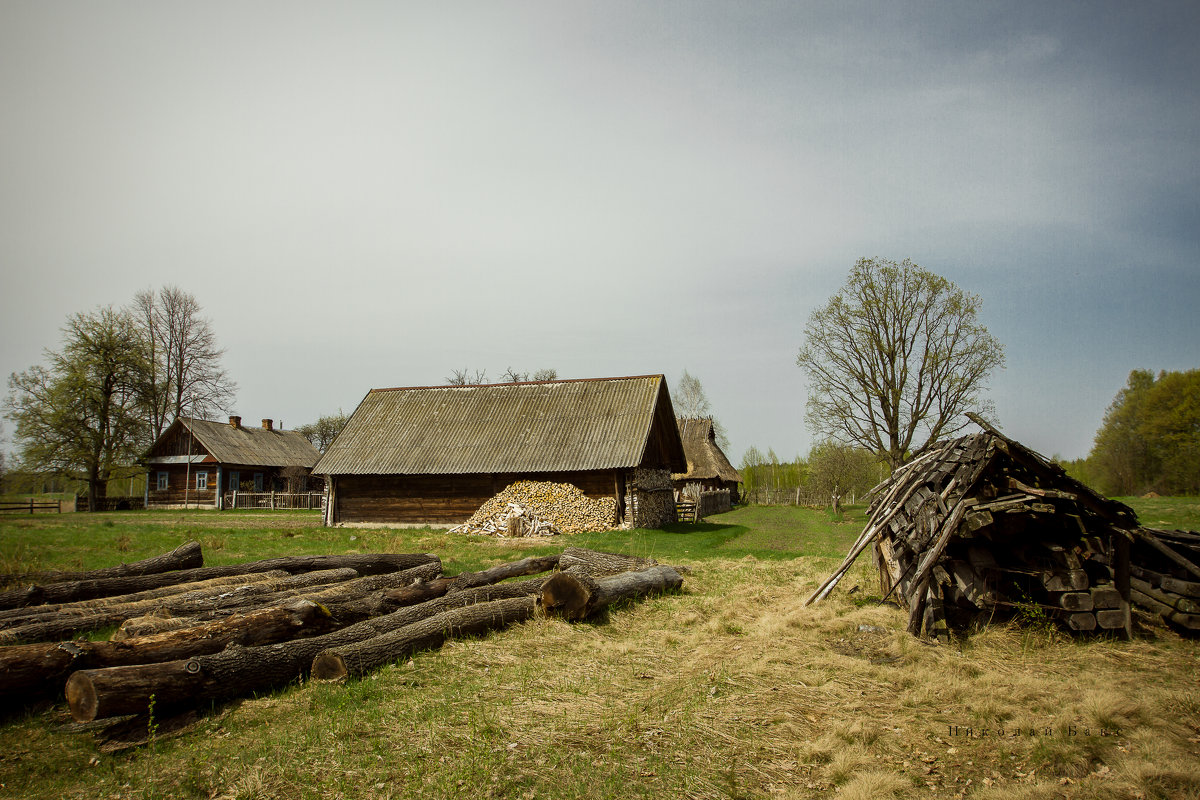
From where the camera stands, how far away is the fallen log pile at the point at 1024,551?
7898 millimetres

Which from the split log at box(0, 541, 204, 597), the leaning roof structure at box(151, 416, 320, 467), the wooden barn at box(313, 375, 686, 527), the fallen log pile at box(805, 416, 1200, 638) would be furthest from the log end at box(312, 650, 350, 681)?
the leaning roof structure at box(151, 416, 320, 467)

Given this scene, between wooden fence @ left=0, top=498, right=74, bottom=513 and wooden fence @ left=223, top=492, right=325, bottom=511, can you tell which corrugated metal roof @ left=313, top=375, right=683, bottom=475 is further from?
wooden fence @ left=0, top=498, right=74, bottom=513

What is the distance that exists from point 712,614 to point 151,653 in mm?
7310

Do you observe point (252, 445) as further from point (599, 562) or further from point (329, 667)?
point (329, 667)

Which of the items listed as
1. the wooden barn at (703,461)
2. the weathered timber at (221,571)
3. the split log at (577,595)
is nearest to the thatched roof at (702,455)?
the wooden barn at (703,461)

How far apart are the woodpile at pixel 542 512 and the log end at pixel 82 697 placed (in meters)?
18.2

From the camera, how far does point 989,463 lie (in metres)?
8.10

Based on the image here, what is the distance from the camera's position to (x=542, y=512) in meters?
25.0

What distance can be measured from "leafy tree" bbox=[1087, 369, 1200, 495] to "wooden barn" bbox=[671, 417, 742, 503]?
2622 cm

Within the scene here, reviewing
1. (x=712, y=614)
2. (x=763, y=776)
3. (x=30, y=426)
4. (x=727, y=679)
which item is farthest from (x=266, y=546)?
(x=30, y=426)

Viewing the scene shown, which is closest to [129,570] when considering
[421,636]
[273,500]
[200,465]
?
[421,636]

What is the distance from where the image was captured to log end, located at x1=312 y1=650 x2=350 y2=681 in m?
6.79

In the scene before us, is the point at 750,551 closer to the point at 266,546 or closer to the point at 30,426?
the point at 266,546

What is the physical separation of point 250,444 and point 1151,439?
6215 cm
